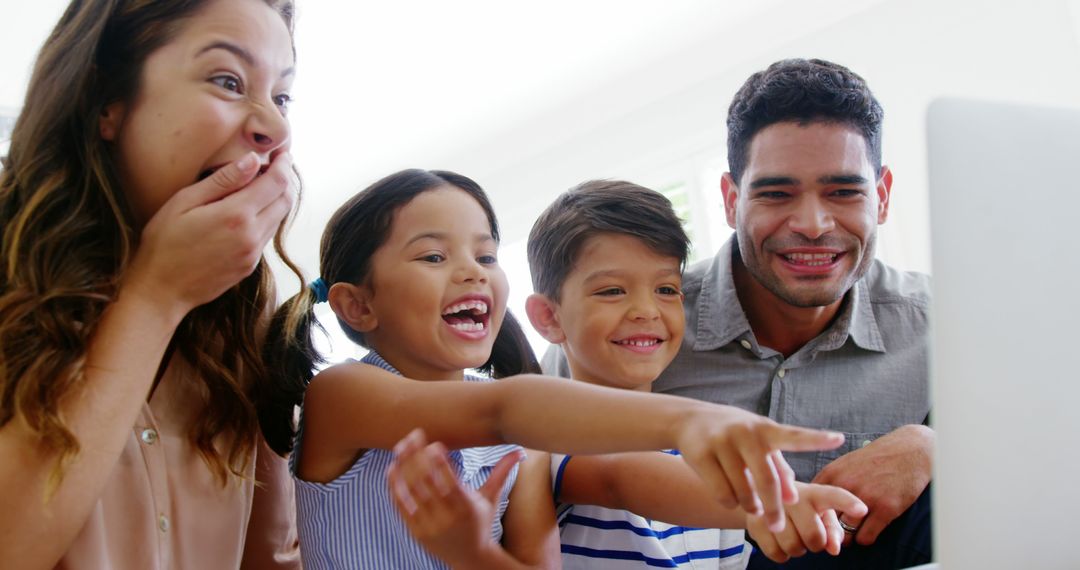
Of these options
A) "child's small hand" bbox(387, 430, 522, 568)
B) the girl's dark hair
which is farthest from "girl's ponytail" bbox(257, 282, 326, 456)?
"child's small hand" bbox(387, 430, 522, 568)

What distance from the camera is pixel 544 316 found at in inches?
56.2

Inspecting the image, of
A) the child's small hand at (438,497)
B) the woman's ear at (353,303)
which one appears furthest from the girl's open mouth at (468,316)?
the child's small hand at (438,497)

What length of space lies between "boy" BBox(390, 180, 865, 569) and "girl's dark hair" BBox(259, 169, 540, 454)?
17cm

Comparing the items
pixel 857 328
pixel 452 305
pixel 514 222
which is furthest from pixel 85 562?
pixel 514 222

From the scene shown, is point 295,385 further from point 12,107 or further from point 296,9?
point 12,107

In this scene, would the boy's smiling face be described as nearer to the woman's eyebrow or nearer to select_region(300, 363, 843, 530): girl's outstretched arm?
select_region(300, 363, 843, 530): girl's outstretched arm

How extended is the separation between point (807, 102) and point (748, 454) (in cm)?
104

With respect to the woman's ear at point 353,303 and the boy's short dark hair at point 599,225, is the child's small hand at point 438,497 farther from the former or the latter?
the boy's short dark hair at point 599,225

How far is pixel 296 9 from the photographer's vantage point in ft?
3.85

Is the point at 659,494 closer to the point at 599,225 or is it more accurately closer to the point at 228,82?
the point at 599,225

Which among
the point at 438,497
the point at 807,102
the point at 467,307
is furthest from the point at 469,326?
the point at 807,102

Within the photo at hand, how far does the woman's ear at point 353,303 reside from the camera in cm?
118

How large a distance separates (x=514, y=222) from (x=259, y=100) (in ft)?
12.7

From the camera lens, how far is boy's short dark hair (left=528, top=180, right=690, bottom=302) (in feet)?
4.43
